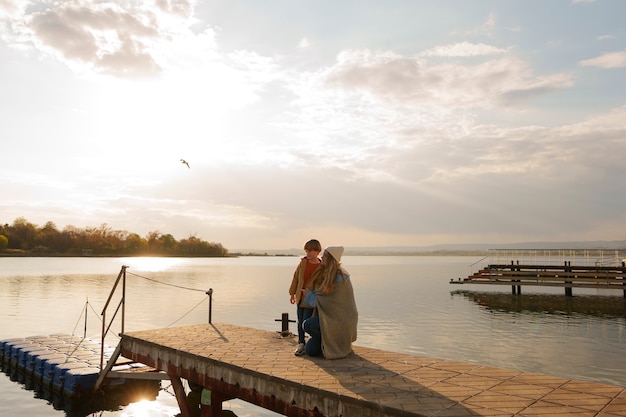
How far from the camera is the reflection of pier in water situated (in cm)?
3822

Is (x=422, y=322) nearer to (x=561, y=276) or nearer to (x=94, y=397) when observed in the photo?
(x=561, y=276)

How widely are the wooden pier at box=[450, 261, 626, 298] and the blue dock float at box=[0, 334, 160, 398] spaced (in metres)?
39.6

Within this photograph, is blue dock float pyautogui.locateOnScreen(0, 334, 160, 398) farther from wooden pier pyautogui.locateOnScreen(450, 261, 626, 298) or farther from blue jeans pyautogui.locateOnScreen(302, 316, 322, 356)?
wooden pier pyautogui.locateOnScreen(450, 261, 626, 298)

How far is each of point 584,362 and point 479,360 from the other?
453cm

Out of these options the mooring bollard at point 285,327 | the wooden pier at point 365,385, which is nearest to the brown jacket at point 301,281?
the wooden pier at point 365,385

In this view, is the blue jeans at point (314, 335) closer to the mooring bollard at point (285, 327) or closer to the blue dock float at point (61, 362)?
the mooring bollard at point (285, 327)

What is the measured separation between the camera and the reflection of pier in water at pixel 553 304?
125 feet

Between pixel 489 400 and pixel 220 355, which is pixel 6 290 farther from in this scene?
pixel 489 400

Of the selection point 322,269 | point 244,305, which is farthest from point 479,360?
point 244,305

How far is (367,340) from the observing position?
27.7 meters

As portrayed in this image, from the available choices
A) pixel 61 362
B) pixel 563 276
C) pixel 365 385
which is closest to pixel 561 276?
pixel 563 276

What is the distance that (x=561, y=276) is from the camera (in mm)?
47219

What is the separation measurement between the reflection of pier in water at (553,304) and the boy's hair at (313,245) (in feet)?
Result: 111

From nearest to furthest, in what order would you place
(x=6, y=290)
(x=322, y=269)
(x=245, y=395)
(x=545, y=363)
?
(x=245, y=395) < (x=322, y=269) < (x=545, y=363) < (x=6, y=290)
